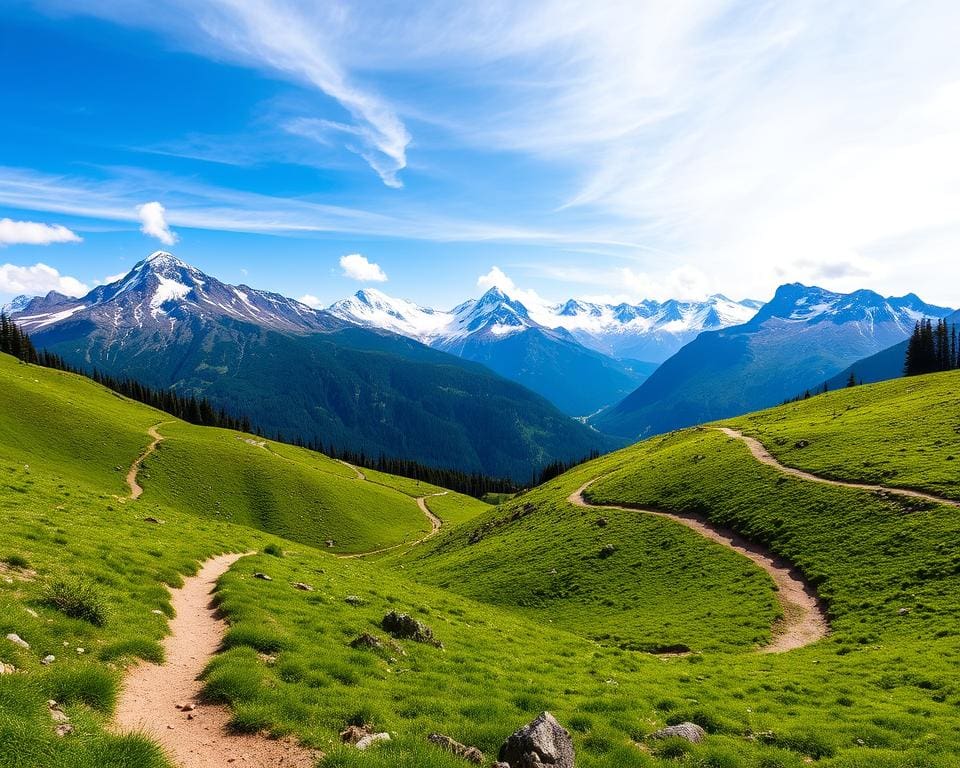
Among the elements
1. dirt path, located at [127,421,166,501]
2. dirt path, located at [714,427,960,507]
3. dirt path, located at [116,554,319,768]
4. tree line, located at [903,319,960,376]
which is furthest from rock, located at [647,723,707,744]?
tree line, located at [903,319,960,376]

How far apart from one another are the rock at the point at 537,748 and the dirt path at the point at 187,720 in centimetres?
416

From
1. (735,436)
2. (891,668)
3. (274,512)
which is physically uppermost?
(735,436)

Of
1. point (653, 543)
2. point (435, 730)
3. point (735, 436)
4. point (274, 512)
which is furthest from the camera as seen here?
point (274, 512)

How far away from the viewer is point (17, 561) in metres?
16.5

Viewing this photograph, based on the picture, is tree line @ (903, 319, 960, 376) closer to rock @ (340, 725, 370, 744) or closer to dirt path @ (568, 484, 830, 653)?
dirt path @ (568, 484, 830, 653)

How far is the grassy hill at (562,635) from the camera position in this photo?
38.5 feet

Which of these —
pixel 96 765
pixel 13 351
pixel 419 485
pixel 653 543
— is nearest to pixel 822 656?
pixel 653 543

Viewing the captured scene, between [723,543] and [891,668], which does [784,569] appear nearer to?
[723,543]

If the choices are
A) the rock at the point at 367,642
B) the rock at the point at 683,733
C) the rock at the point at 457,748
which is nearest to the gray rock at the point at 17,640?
the rock at the point at 367,642

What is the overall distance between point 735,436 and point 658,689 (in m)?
64.3

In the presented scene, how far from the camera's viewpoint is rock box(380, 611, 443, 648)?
20.2m

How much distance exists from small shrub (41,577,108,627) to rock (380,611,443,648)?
10060mm

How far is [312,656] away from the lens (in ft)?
48.5

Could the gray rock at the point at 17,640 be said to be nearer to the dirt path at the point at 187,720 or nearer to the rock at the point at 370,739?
the dirt path at the point at 187,720
